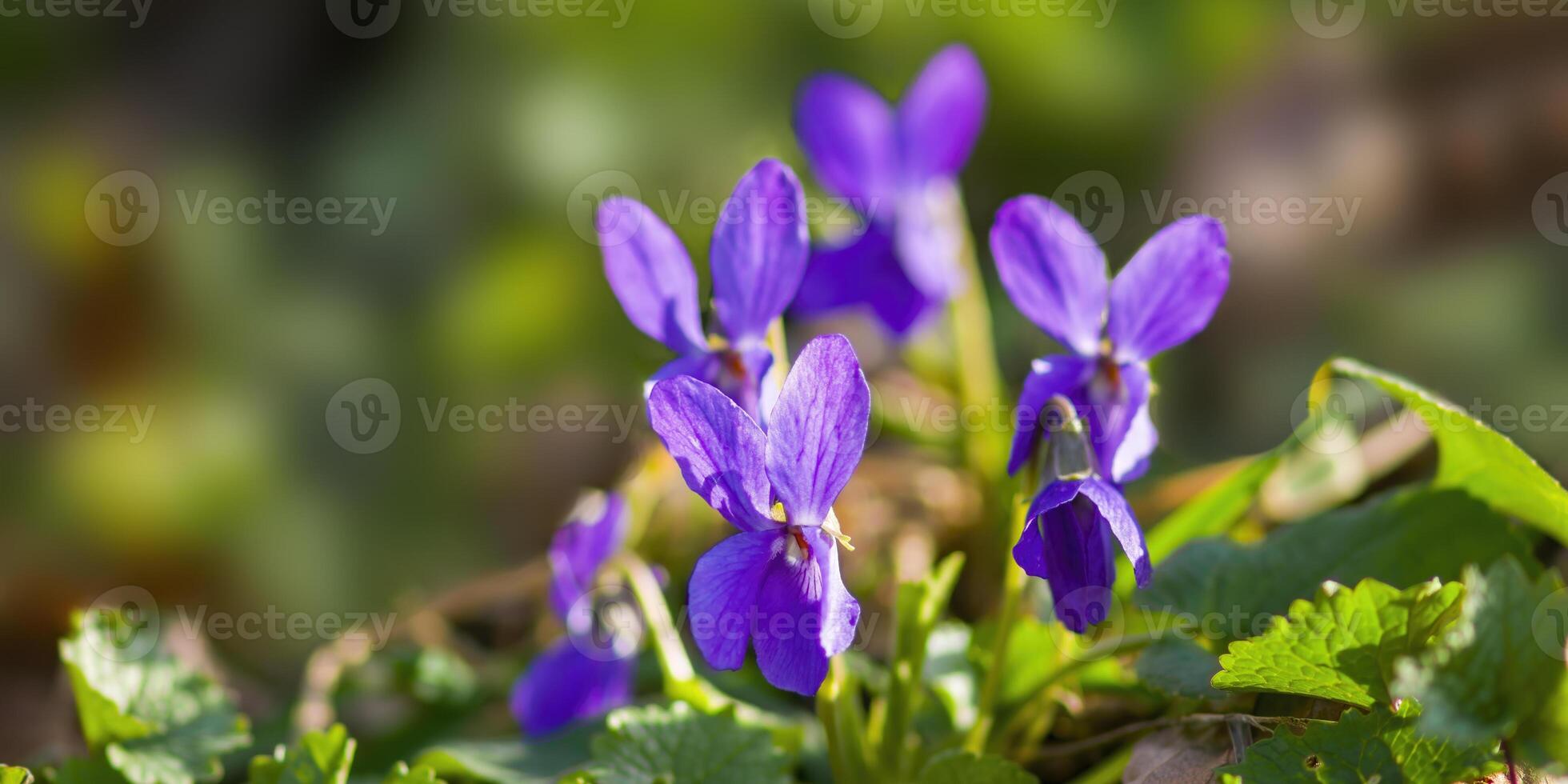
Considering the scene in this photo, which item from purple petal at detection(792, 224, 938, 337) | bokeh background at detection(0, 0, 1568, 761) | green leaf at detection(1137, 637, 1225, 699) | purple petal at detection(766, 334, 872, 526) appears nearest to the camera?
purple petal at detection(766, 334, 872, 526)

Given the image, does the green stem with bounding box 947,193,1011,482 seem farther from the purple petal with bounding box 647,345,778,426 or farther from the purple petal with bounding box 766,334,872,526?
the purple petal with bounding box 766,334,872,526

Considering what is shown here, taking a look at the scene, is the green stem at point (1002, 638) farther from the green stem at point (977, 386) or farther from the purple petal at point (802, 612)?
the green stem at point (977, 386)

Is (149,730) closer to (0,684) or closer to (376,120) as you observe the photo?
(0,684)

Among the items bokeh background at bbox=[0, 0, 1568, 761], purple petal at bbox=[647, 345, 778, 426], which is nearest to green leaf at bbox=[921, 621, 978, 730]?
purple petal at bbox=[647, 345, 778, 426]

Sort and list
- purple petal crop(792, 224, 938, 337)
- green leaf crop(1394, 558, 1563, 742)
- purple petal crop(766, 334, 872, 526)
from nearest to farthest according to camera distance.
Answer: green leaf crop(1394, 558, 1563, 742), purple petal crop(766, 334, 872, 526), purple petal crop(792, 224, 938, 337)

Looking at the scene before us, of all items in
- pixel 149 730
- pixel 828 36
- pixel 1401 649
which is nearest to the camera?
pixel 1401 649

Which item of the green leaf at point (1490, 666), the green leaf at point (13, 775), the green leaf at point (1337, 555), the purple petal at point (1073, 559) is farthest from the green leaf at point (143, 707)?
the green leaf at point (1490, 666)

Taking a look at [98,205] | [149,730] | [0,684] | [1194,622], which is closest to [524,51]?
[98,205]
